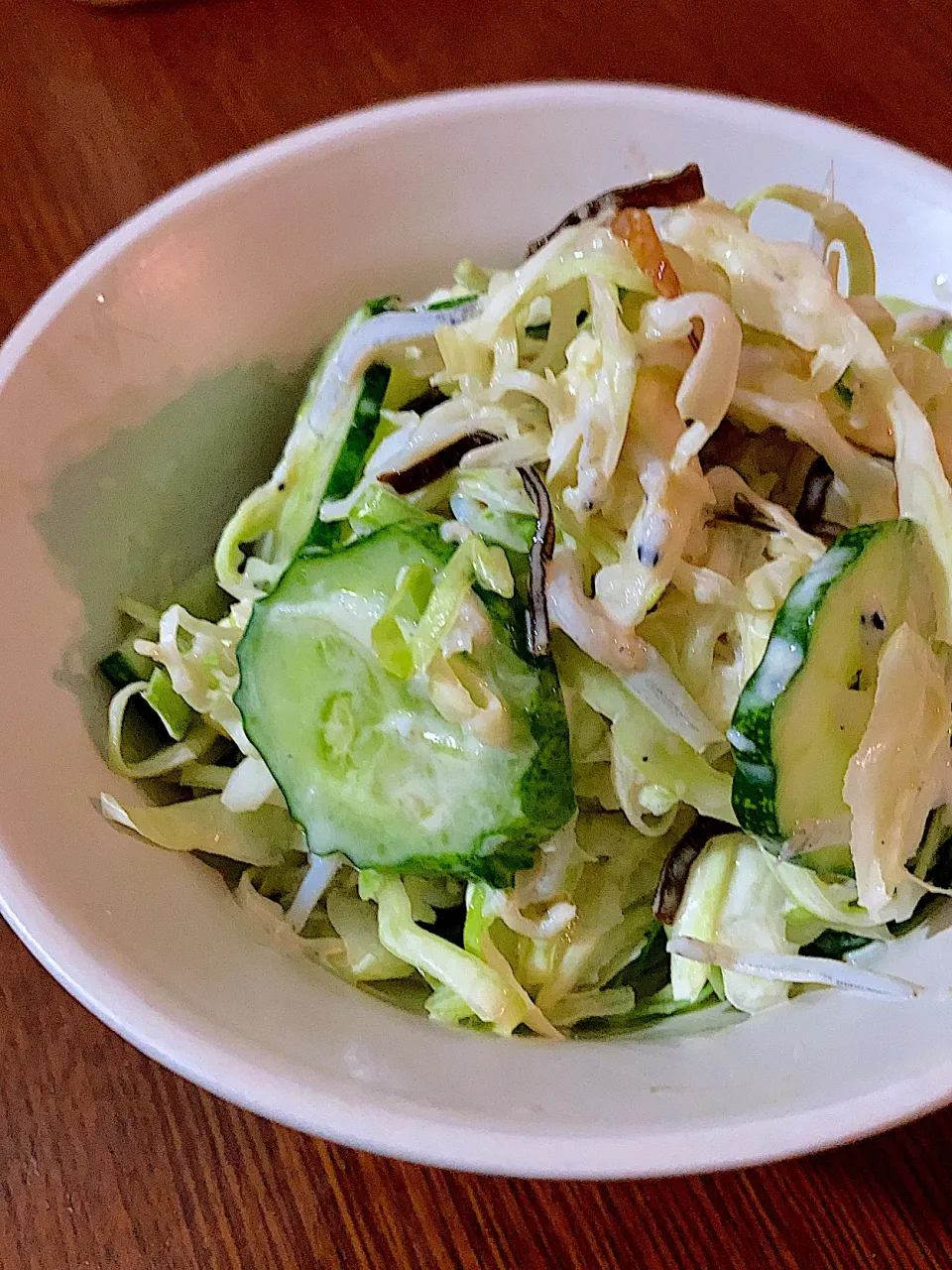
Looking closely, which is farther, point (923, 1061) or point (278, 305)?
point (278, 305)

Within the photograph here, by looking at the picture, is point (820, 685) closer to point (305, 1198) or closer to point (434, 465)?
point (434, 465)

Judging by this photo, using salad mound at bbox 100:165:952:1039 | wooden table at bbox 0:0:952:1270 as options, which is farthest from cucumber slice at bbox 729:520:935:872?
wooden table at bbox 0:0:952:1270

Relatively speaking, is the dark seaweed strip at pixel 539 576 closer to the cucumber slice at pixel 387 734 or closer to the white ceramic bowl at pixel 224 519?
the cucumber slice at pixel 387 734

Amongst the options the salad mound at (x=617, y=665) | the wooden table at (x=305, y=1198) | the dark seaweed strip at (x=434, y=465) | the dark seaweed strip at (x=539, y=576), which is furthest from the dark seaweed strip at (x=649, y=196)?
the wooden table at (x=305, y=1198)

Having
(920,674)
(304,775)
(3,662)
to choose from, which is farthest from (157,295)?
(920,674)

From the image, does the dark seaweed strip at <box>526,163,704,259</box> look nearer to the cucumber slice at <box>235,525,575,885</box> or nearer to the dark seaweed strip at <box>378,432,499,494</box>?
the dark seaweed strip at <box>378,432,499,494</box>

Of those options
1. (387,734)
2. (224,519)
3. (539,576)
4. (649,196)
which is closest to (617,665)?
(539,576)

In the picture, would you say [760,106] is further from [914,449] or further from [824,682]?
[824,682]
